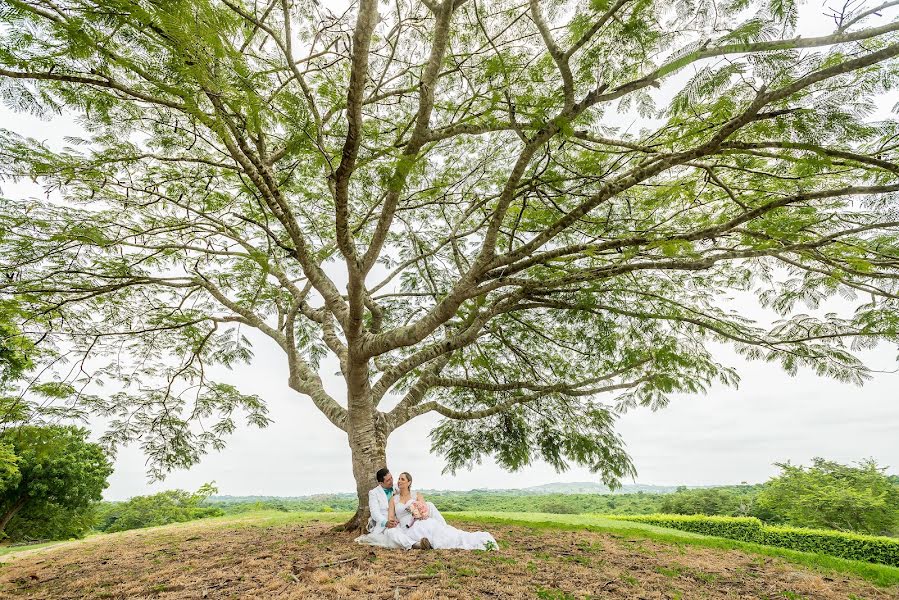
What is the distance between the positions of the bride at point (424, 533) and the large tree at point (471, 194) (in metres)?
0.95

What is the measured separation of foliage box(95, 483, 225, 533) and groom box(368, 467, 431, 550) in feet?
60.4

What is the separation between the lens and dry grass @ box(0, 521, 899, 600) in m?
3.71

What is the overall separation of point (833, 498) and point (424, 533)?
20551mm

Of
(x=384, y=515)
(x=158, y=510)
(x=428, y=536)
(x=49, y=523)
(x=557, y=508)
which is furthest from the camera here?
(x=557, y=508)

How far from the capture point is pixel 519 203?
570cm

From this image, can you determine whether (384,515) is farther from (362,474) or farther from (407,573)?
(407,573)

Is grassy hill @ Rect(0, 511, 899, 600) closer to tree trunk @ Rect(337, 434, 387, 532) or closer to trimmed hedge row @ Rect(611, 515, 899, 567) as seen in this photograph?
tree trunk @ Rect(337, 434, 387, 532)

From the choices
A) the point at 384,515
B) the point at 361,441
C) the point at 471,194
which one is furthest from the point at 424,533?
the point at 471,194

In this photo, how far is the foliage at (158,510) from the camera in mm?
19875

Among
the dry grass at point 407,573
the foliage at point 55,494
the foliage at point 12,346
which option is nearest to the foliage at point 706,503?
A: the dry grass at point 407,573

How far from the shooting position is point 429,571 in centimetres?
410

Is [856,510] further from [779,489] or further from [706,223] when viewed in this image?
[706,223]

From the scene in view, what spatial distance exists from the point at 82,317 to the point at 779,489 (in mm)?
26692

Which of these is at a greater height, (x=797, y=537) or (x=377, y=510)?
(x=377, y=510)
